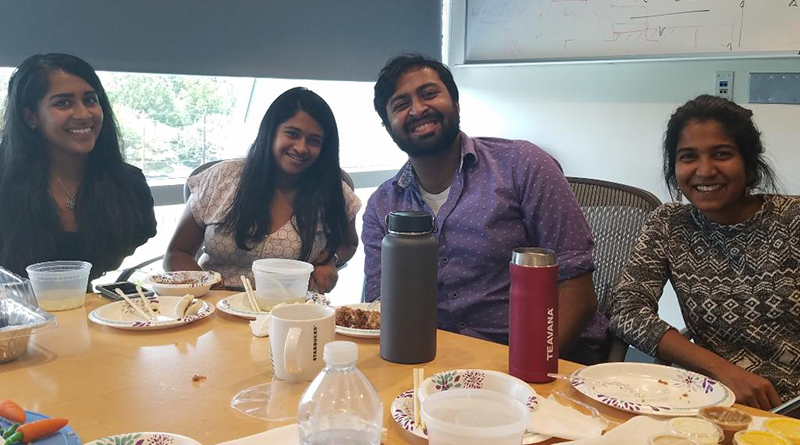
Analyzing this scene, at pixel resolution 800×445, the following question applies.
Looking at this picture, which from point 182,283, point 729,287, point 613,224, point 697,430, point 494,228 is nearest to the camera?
point 697,430

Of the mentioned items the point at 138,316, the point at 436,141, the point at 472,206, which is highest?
the point at 436,141

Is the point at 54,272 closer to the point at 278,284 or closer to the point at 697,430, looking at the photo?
the point at 278,284

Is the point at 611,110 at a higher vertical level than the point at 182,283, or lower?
higher

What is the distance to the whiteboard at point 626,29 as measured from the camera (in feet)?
8.62

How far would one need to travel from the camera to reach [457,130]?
6.64ft

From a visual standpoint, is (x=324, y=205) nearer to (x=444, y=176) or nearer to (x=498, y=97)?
(x=444, y=176)

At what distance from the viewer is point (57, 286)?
1.59 meters

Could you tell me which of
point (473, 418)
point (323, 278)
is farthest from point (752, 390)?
point (323, 278)

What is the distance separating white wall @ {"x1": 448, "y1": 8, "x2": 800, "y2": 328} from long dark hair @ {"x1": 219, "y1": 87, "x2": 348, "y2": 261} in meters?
1.42

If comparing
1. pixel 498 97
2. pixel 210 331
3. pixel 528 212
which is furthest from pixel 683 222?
pixel 498 97

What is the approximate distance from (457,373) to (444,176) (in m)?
0.99

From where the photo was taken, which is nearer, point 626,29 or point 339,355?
point 339,355

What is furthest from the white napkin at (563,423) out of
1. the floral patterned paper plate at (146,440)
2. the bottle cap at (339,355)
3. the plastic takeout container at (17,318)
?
the plastic takeout container at (17,318)

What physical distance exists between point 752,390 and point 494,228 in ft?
2.32
